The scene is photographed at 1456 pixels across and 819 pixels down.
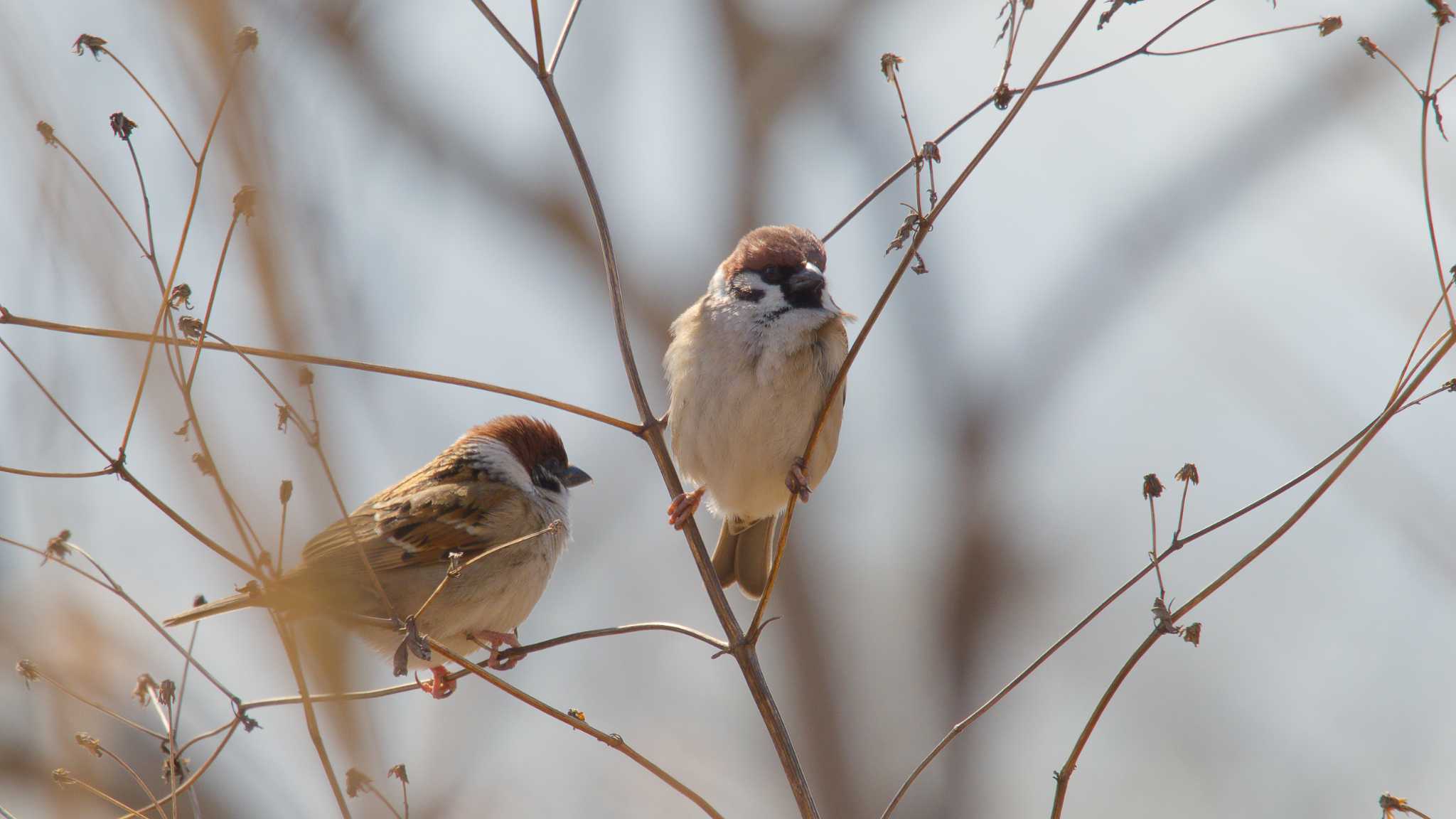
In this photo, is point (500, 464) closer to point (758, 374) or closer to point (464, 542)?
point (464, 542)

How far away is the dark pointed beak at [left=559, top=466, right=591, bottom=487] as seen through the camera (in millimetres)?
3760

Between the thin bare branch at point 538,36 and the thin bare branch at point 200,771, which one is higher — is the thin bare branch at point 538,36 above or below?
above

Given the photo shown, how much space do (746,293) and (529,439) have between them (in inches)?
36.3

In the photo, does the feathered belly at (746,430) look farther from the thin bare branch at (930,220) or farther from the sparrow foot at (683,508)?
the thin bare branch at (930,220)

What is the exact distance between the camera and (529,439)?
384 centimetres

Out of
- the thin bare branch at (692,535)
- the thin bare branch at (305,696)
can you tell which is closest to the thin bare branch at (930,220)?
the thin bare branch at (692,535)

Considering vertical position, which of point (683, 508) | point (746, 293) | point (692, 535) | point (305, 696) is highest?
point (746, 293)

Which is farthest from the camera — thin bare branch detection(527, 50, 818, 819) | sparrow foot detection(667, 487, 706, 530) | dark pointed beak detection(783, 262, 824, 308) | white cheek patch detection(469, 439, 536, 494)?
white cheek patch detection(469, 439, 536, 494)

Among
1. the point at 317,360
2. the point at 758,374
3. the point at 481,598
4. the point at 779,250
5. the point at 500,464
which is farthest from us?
the point at 500,464

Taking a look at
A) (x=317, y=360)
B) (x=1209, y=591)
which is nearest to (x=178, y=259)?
(x=317, y=360)

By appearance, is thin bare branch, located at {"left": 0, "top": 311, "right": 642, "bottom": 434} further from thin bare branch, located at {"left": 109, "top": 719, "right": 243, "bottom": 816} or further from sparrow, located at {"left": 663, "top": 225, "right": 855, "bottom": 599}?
sparrow, located at {"left": 663, "top": 225, "right": 855, "bottom": 599}

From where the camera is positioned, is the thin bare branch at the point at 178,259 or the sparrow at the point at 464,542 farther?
the sparrow at the point at 464,542

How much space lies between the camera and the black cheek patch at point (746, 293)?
132 inches

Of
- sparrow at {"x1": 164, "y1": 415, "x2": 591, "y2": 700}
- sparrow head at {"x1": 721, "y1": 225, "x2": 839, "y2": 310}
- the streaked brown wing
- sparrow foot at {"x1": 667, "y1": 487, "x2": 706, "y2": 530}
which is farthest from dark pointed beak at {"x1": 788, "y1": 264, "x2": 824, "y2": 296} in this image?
the streaked brown wing
